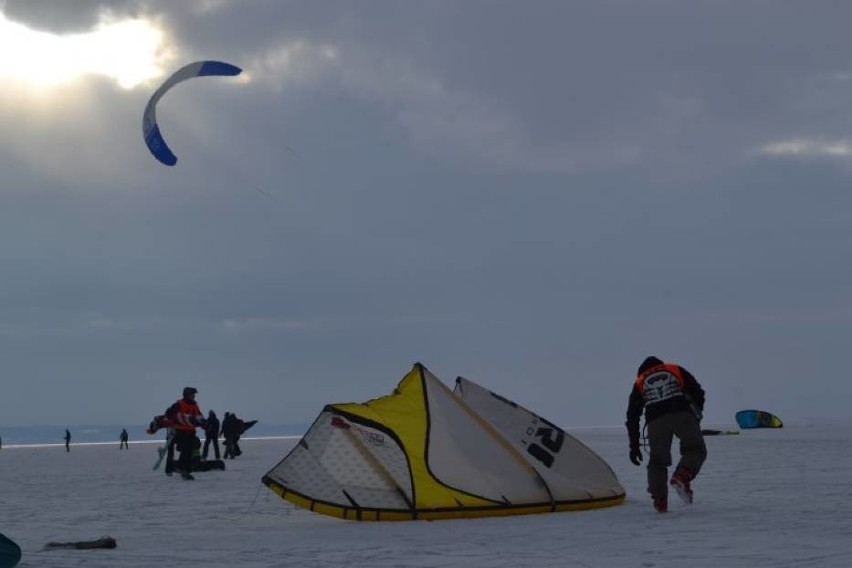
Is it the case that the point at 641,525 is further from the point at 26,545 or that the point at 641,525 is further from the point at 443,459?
the point at 26,545

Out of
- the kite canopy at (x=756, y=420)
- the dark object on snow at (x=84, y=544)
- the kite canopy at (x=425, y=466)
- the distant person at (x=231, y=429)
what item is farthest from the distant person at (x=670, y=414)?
the kite canopy at (x=756, y=420)

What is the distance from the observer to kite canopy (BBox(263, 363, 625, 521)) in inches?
376

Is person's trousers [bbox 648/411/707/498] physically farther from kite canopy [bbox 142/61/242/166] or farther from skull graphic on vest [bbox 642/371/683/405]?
kite canopy [bbox 142/61/242/166]

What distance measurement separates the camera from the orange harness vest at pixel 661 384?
9.77 meters

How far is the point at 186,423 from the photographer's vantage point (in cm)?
1688

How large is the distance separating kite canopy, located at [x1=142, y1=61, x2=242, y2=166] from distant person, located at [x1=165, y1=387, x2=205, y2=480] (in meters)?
3.85

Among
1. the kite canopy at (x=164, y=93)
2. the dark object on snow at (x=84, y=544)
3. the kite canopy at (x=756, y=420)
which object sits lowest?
the dark object on snow at (x=84, y=544)

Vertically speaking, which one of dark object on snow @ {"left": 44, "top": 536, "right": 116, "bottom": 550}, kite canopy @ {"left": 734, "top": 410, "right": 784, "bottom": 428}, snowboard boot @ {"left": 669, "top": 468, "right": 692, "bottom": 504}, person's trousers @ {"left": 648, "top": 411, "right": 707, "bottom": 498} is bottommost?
dark object on snow @ {"left": 44, "top": 536, "right": 116, "bottom": 550}

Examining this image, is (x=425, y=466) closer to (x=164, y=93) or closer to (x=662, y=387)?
(x=662, y=387)

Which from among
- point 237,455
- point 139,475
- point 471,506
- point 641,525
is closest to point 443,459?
point 471,506

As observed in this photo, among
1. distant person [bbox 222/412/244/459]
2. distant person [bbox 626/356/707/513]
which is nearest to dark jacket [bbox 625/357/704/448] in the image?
distant person [bbox 626/356/707/513]

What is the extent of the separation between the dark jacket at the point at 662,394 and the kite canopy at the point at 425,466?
930 millimetres

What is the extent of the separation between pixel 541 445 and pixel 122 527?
13.7ft

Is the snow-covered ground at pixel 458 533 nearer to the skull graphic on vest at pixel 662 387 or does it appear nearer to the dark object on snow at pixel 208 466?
the skull graphic on vest at pixel 662 387
